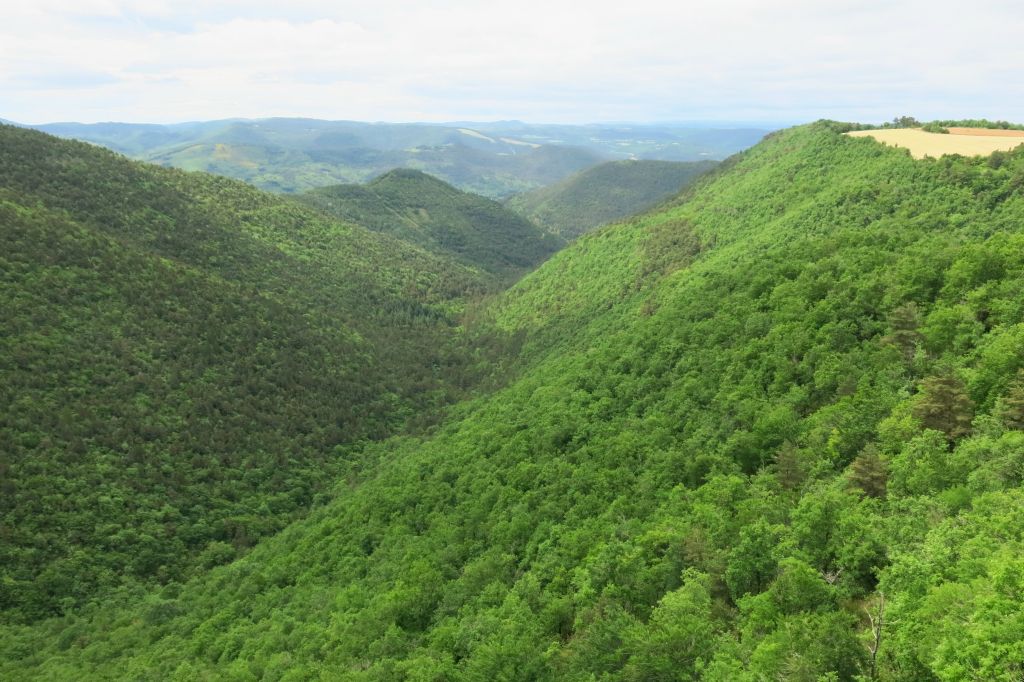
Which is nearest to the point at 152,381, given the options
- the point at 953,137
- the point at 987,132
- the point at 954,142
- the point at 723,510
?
the point at 723,510

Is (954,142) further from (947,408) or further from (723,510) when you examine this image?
(723,510)

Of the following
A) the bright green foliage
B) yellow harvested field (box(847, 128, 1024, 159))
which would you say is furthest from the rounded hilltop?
the bright green foliage

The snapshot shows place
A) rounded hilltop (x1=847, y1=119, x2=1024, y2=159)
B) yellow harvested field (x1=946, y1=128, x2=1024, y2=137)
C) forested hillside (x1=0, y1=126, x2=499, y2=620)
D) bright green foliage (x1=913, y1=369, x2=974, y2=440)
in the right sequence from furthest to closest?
yellow harvested field (x1=946, y1=128, x2=1024, y2=137), forested hillside (x1=0, y1=126, x2=499, y2=620), rounded hilltop (x1=847, y1=119, x2=1024, y2=159), bright green foliage (x1=913, y1=369, x2=974, y2=440)

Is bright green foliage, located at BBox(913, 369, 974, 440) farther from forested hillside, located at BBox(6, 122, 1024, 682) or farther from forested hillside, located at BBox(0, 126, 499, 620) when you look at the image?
forested hillside, located at BBox(0, 126, 499, 620)

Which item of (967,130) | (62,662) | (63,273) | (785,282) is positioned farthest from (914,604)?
(63,273)

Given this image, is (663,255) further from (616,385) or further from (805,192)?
(616,385)

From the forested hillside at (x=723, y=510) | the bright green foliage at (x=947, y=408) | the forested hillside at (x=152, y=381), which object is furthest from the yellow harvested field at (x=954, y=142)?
the forested hillside at (x=152, y=381)

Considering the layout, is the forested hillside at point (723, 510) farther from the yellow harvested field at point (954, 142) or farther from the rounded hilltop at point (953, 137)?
the rounded hilltop at point (953, 137)
